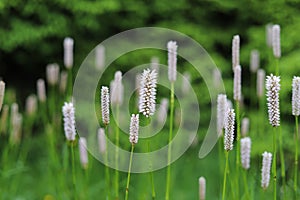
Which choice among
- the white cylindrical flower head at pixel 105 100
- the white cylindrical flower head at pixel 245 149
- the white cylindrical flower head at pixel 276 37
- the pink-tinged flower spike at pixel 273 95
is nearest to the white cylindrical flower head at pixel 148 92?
the white cylindrical flower head at pixel 105 100

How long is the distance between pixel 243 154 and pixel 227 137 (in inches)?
11.3

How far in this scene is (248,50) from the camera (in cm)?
337

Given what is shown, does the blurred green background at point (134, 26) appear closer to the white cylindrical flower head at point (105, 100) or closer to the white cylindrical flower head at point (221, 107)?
the white cylindrical flower head at point (221, 107)

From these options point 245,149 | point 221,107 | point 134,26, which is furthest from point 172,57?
point 134,26

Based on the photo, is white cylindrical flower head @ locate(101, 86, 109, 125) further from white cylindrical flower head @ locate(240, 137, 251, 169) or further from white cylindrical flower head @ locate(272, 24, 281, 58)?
white cylindrical flower head @ locate(272, 24, 281, 58)

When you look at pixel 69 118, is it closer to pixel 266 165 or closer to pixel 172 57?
pixel 172 57

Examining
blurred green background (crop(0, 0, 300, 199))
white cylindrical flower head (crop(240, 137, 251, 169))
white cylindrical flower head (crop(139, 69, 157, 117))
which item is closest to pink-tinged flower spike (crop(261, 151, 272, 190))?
white cylindrical flower head (crop(240, 137, 251, 169))

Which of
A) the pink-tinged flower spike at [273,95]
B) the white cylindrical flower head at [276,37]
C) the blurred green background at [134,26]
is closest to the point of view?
the pink-tinged flower spike at [273,95]

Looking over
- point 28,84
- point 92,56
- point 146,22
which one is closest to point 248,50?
point 146,22

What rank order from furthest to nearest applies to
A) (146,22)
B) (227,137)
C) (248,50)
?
(146,22)
(248,50)
(227,137)

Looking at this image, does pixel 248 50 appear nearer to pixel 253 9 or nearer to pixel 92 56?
pixel 253 9

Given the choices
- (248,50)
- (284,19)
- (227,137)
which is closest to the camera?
(227,137)

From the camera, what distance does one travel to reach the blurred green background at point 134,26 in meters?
3.16

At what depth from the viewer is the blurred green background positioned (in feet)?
10.4
